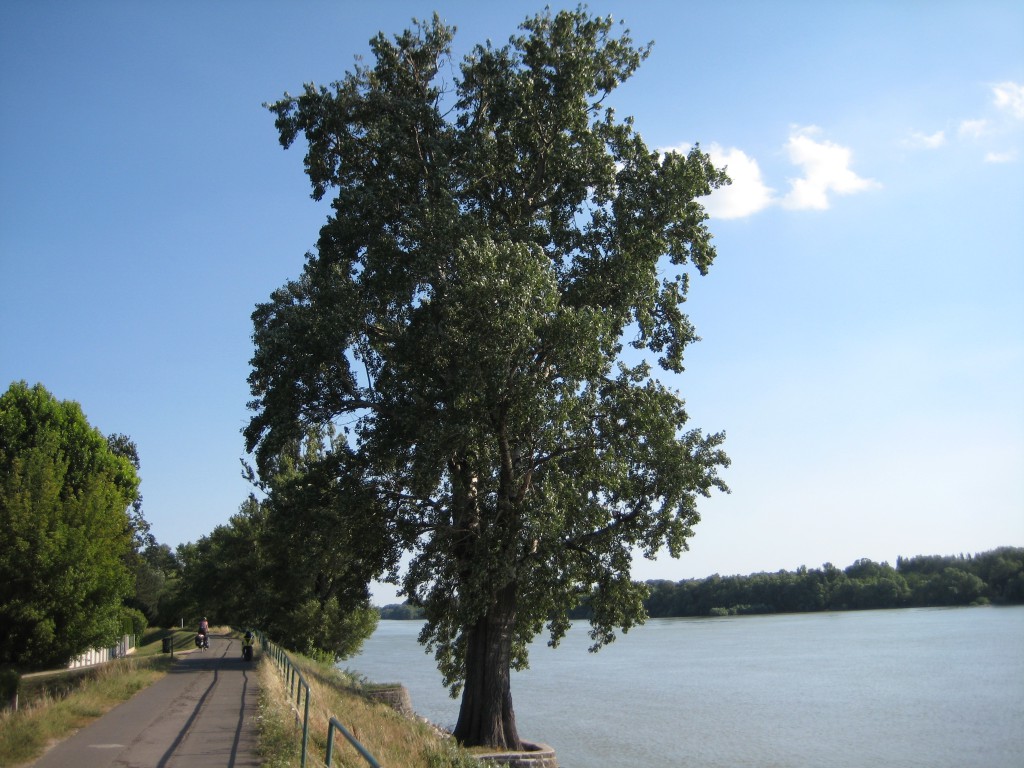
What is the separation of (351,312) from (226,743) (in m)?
9.43

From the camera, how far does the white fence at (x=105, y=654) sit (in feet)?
139

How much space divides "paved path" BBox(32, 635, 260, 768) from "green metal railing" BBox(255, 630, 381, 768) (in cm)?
84

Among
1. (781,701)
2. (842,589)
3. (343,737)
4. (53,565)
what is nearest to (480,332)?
(343,737)

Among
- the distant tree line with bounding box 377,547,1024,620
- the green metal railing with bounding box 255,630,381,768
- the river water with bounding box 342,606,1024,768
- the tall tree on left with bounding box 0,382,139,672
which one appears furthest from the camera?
the distant tree line with bounding box 377,547,1024,620

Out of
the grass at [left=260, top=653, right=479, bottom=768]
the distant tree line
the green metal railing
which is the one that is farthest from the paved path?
the distant tree line

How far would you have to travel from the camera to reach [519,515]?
60.8ft

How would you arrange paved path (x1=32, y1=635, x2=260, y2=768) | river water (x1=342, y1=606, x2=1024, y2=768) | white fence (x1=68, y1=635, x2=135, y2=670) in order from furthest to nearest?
white fence (x1=68, y1=635, x2=135, y2=670) < river water (x1=342, y1=606, x2=1024, y2=768) < paved path (x1=32, y1=635, x2=260, y2=768)

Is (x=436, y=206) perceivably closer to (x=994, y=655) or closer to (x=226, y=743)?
(x=226, y=743)

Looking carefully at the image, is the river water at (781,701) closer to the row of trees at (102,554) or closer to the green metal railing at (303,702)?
the row of trees at (102,554)

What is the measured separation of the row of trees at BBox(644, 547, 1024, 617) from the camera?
105125 mm

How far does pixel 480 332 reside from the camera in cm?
1748

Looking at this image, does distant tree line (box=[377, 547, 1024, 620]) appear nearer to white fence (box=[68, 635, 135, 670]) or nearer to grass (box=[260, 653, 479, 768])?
white fence (box=[68, 635, 135, 670])

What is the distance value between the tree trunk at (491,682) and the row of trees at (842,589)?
95.6 metres

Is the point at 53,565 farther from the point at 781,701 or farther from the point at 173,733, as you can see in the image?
the point at 781,701
